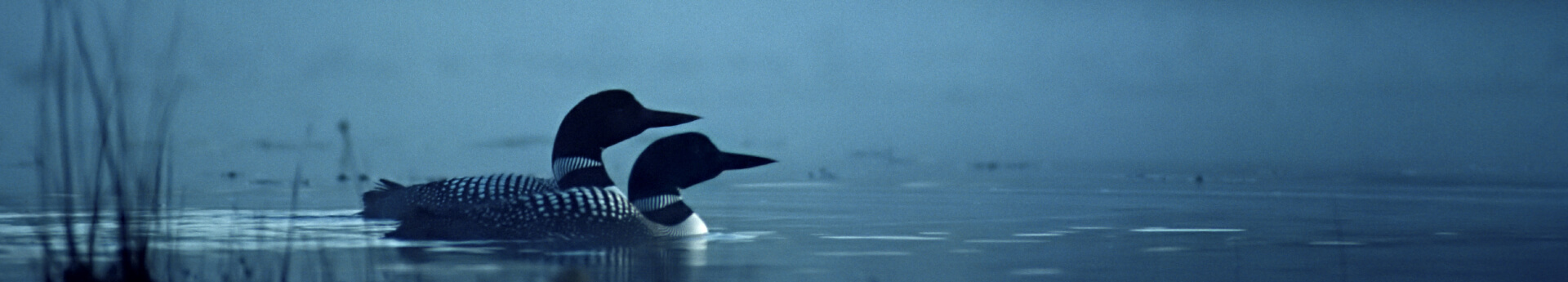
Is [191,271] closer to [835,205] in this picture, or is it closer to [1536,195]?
[835,205]

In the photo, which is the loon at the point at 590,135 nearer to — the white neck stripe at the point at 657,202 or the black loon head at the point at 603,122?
the black loon head at the point at 603,122

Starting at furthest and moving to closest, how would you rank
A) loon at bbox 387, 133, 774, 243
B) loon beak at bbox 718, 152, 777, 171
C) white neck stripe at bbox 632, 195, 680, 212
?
loon beak at bbox 718, 152, 777, 171 → white neck stripe at bbox 632, 195, 680, 212 → loon at bbox 387, 133, 774, 243

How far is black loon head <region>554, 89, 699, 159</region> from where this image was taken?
5484 millimetres

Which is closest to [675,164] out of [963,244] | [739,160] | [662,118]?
[739,160]

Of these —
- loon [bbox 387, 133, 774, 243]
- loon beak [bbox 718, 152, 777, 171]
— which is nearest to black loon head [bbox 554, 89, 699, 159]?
loon beak [bbox 718, 152, 777, 171]

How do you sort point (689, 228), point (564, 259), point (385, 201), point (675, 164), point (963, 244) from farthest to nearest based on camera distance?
point (385, 201) < point (675, 164) < point (689, 228) < point (963, 244) < point (564, 259)

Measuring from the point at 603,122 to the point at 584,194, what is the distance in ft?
2.44

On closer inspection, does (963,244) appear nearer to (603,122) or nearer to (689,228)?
(689,228)

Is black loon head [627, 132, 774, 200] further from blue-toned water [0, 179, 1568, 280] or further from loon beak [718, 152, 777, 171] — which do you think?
blue-toned water [0, 179, 1568, 280]

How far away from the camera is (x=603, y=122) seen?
18.0 ft

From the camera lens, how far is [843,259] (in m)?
4.17

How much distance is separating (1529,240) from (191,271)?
11.6ft

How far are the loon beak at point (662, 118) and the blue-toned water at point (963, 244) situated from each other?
372 mm

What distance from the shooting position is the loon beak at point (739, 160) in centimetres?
535
